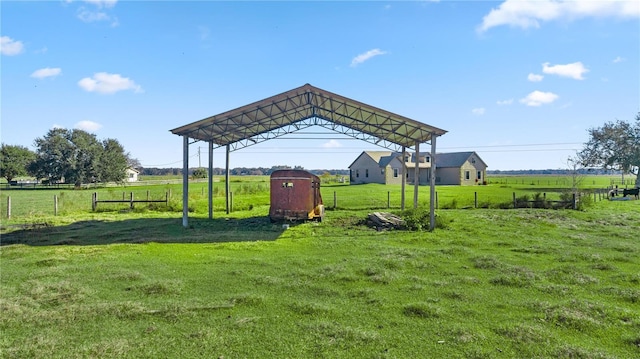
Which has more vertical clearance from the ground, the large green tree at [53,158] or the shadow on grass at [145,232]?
the large green tree at [53,158]

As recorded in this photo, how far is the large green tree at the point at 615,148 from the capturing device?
41.7 m

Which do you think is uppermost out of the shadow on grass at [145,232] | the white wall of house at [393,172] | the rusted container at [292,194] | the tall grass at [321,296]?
the white wall of house at [393,172]

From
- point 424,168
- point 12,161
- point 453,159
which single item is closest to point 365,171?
point 424,168

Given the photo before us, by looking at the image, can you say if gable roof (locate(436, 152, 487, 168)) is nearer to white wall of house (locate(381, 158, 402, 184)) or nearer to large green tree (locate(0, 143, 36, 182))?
white wall of house (locate(381, 158, 402, 184))

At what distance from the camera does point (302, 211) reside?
48.9 ft

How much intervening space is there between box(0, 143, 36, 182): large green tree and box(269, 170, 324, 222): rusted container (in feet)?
228

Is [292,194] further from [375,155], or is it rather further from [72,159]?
[72,159]

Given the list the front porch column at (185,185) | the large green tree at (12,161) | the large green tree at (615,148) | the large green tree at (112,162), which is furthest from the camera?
the large green tree at (12,161)

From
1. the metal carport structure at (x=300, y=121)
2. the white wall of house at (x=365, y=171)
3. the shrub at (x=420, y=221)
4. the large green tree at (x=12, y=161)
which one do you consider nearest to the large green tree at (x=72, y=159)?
the large green tree at (x=12, y=161)

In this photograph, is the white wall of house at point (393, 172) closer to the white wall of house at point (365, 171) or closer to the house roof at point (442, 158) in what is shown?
the house roof at point (442, 158)

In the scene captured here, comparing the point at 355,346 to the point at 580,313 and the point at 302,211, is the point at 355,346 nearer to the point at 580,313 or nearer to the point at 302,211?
the point at 580,313

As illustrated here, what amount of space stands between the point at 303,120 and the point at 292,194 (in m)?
4.95

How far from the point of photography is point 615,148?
143 feet

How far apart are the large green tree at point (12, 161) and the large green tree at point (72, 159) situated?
33.9 ft
